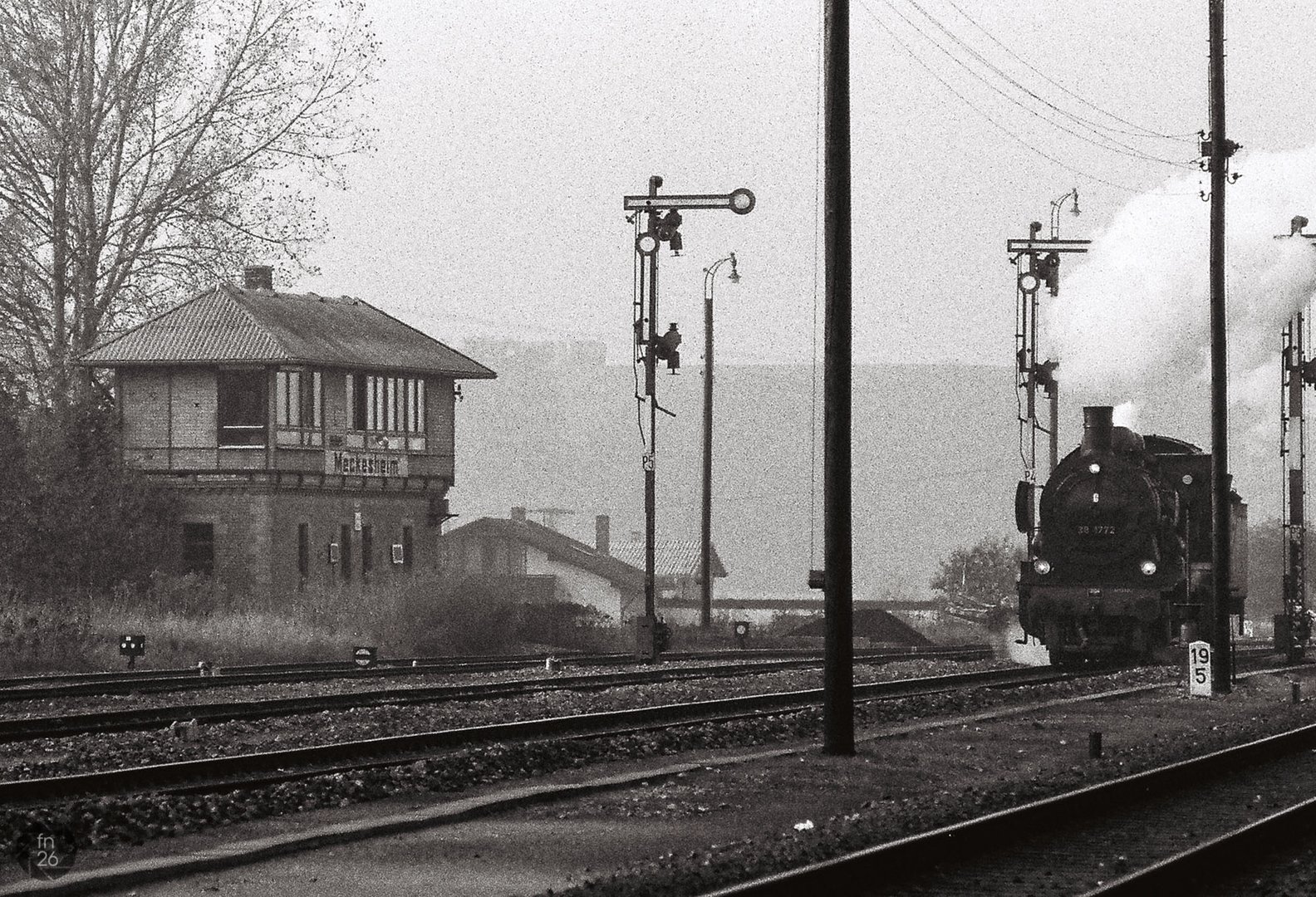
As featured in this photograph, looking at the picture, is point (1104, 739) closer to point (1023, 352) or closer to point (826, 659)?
point (826, 659)

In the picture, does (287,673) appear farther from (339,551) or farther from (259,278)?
(259,278)

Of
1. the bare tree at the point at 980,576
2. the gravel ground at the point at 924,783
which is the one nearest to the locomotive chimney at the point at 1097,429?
the gravel ground at the point at 924,783

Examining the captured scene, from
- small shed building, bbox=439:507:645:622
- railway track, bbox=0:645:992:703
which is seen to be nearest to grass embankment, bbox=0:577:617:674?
railway track, bbox=0:645:992:703

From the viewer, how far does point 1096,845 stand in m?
11.7

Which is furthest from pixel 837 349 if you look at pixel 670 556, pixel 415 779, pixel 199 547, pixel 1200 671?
pixel 670 556

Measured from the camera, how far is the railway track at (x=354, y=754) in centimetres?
1303

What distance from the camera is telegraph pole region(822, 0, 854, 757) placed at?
16516 mm

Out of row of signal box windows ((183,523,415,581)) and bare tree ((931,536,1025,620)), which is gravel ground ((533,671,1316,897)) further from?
bare tree ((931,536,1025,620))

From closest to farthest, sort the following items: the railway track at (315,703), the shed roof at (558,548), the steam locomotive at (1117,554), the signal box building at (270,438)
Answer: the railway track at (315,703)
the steam locomotive at (1117,554)
the signal box building at (270,438)
the shed roof at (558,548)

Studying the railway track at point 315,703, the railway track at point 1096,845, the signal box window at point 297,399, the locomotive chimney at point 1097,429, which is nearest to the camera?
the railway track at point 1096,845

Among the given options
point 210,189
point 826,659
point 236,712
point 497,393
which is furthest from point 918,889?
point 497,393

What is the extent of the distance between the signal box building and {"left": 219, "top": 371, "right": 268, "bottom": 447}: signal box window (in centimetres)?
3

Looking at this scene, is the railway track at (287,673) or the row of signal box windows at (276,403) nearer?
the railway track at (287,673)

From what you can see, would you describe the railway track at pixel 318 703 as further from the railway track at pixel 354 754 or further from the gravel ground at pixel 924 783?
the gravel ground at pixel 924 783
